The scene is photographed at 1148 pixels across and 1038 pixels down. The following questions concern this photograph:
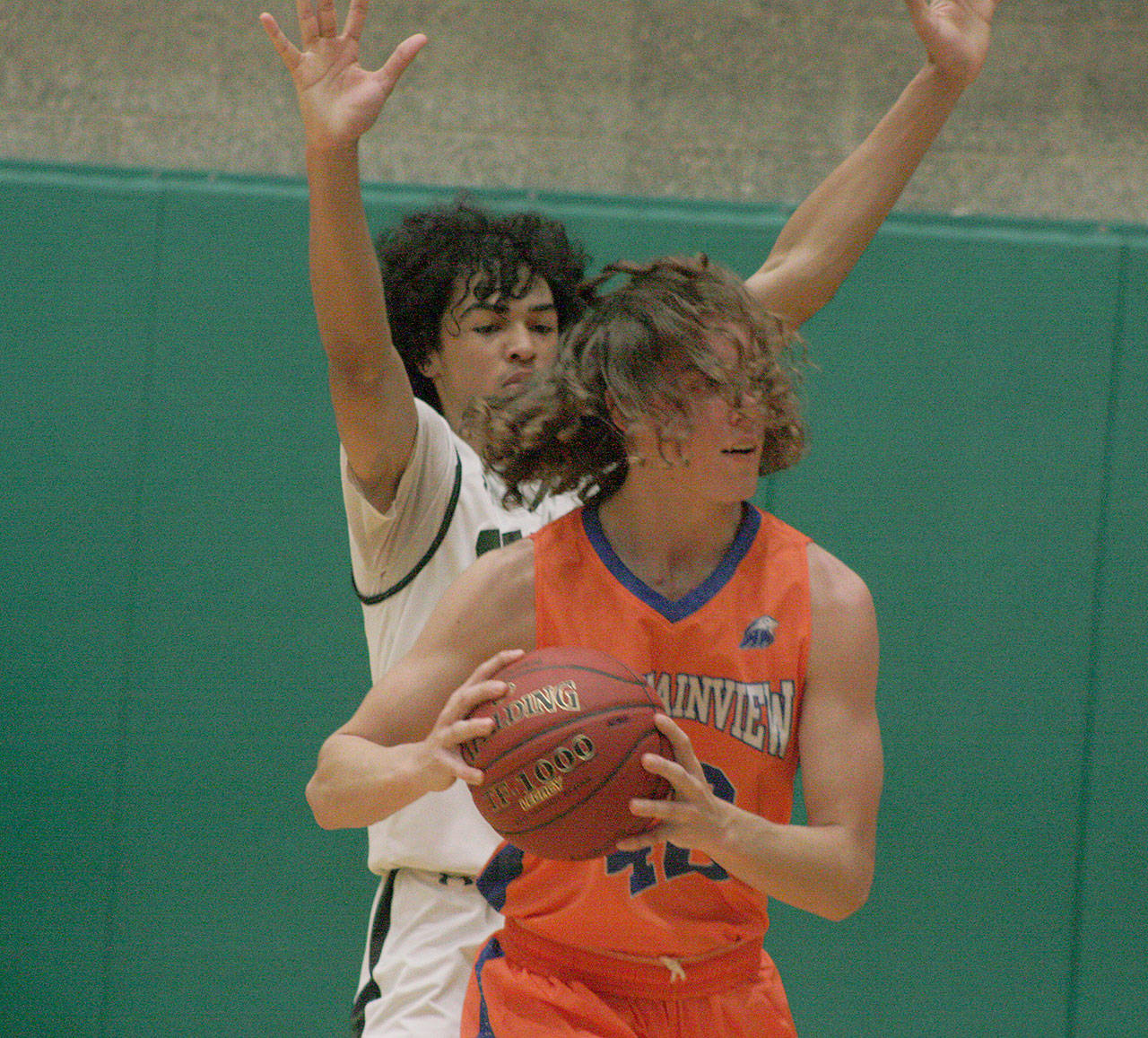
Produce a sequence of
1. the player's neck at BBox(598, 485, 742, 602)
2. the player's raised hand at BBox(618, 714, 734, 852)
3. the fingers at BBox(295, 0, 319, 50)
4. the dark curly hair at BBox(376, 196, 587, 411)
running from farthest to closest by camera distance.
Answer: the dark curly hair at BBox(376, 196, 587, 411)
the fingers at BBox(295, 0, 319, 50)
the player's neck at BBox(598, 485, 742, 602)
the player's raised hand at BBox(618, 714, 734, 852)

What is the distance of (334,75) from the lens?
2062 mm

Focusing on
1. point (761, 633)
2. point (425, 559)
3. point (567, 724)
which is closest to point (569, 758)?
point (567, 724)

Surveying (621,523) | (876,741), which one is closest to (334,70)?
(621,523)

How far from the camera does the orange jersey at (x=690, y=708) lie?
1.84m

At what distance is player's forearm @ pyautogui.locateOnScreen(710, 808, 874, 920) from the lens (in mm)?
1630

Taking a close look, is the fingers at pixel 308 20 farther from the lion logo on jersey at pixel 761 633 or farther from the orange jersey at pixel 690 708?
the lion logo on jersey at pixel 761 633

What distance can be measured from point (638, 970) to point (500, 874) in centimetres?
26

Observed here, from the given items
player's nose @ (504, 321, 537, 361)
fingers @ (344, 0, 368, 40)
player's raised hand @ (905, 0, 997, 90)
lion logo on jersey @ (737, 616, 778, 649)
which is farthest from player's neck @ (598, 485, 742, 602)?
player's raised hand @ (905, 0, 997, 90)

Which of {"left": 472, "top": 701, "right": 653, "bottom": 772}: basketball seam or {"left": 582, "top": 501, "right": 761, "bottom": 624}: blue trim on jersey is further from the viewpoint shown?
{"left": 582, "top": 501, "right": 761, "bottom": 624}: blue trim on jersey

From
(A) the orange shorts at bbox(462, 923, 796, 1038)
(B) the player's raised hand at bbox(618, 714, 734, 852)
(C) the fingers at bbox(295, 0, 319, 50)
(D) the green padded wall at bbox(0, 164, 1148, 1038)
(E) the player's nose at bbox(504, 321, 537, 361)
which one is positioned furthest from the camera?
(D) the green padded wall at bbox(0, 164, 1148, 1038)

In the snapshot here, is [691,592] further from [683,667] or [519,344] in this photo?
[519,344]

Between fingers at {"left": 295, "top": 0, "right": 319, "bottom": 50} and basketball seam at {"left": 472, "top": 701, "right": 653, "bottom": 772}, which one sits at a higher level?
fingers at {"left": 295, "top": 0, "right": 319, "bottom": 50}

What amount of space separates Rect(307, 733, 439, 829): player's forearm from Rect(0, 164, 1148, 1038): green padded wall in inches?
77.0

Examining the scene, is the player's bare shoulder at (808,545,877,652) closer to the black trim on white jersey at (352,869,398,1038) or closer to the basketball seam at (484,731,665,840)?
the basketball seam at (484,731,665,840)
